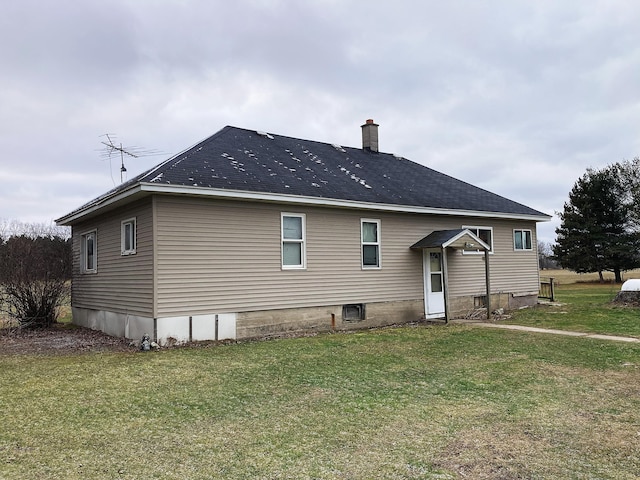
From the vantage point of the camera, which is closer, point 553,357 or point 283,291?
point 553,357

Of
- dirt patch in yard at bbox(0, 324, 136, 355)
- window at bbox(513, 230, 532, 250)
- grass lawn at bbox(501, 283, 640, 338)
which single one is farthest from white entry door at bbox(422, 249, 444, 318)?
dirt patch in yard at bbox(0, 324, 136, 355)

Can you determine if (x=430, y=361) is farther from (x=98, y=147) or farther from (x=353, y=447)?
(x=98, y=147)

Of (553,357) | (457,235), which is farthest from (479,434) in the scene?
(457,235)

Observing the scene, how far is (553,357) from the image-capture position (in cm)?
848

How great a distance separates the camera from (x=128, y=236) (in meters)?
11.5

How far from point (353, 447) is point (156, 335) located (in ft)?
21.3

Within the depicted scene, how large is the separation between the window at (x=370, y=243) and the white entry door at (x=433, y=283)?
1.81 meters

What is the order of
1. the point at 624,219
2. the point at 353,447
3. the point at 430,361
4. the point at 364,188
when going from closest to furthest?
the point at 353,447 → the point at 430,361 → the point at 364,188 → the point at 624,219

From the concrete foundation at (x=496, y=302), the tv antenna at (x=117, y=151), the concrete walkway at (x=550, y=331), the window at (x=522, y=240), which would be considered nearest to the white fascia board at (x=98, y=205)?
the tv antenna at (x=117, y=151)

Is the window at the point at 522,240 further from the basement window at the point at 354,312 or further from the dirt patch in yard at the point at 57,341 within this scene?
the dirt patch in yard at the point at 57,341

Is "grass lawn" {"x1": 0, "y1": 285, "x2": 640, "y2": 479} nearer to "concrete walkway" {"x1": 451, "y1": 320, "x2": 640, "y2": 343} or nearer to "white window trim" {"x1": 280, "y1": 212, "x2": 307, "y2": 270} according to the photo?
"concrete walkway" {"x1": 451, "y1": 320, "x2": 640, "y2": 343}

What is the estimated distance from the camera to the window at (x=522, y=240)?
1708cm

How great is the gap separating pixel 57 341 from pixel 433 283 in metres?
9.87

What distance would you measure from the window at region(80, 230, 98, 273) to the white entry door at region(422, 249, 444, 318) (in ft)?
29.7
